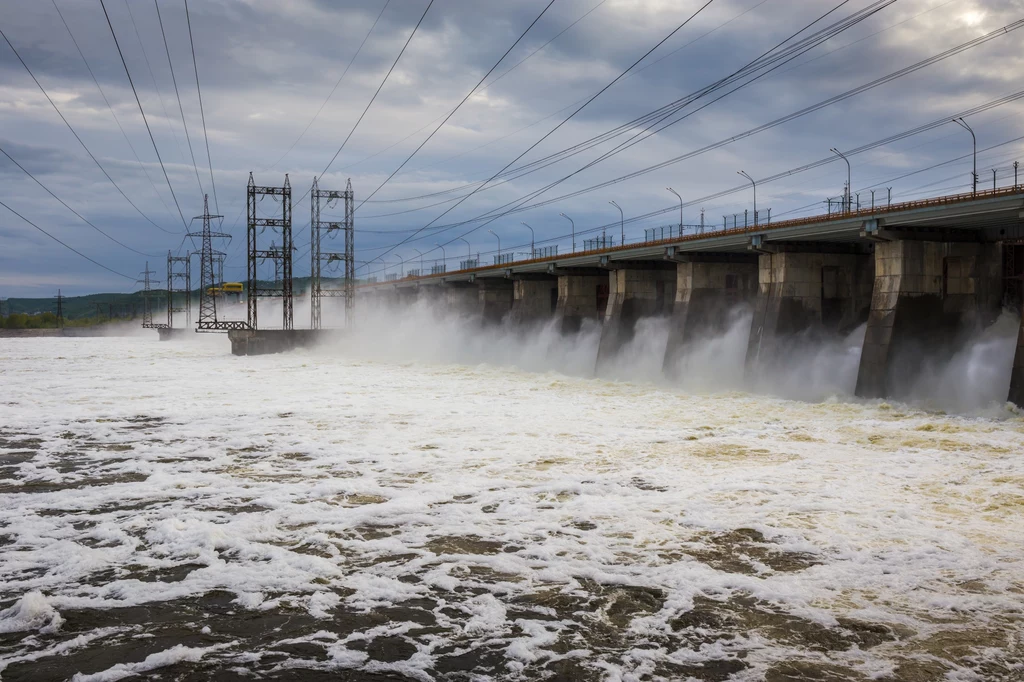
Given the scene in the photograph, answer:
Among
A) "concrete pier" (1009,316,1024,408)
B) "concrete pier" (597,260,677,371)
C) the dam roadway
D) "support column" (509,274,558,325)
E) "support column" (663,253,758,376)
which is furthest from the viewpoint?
"support column" (509,274,558,325)

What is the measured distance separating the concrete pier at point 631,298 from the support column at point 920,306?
18882 millimetres

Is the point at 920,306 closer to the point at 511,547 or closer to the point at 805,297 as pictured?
the point at 805,297

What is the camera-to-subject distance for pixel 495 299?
74.3 m

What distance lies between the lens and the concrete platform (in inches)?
2682

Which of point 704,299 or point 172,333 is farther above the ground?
point 704,299

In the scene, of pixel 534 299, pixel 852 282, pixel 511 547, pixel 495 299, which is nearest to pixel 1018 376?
pixel 852 282

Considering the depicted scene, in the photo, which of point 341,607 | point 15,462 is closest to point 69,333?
point 15,462

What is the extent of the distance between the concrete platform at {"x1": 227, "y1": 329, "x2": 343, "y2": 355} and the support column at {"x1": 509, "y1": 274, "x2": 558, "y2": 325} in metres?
18.8

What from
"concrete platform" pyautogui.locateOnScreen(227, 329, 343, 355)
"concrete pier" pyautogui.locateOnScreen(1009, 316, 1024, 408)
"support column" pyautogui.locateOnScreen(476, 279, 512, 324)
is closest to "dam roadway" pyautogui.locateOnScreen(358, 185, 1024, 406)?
"concrete pier" pyautogui.locateOnScreen(1009, 316, 1024, 408)

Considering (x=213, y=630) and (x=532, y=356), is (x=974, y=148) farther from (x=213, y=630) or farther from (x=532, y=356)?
(x=213, y=630)

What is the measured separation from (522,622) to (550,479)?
812 centimetres

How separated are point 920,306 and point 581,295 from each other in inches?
1135

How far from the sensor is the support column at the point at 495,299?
74000mm

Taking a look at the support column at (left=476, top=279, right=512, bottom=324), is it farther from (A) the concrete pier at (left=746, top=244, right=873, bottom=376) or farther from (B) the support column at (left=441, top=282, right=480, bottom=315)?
(A) the concrete pier at (left=746, top=244, right=873, bottom=376)
